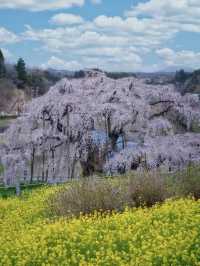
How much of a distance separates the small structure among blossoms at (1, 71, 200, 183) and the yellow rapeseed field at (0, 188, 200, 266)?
27.0 ft

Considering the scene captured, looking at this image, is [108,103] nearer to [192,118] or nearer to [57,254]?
[192,118]

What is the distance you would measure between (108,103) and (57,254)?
43.9 feet

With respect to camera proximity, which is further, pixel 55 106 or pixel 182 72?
pixel 182 72

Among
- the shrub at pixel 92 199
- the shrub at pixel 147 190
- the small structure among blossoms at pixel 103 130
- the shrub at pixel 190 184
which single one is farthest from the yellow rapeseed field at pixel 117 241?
the small structure among blossoms at pixel 103 130

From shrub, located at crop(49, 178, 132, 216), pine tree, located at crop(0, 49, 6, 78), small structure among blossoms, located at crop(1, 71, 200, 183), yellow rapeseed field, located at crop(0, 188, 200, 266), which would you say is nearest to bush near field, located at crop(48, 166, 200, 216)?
shrub, located at crop(49, 178, 132, 216)

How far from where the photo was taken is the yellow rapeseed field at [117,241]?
964 cm

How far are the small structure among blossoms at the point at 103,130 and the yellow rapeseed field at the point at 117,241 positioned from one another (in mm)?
8229

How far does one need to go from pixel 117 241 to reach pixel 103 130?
12964 mm

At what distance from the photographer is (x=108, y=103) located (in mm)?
23875

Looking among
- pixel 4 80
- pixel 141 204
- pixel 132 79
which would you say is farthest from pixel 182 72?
pixel 141 204

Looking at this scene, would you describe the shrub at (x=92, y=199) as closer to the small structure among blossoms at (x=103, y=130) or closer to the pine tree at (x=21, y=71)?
the small structure among blossoms at (x=103, y=130)

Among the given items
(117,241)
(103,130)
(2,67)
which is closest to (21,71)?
(2,67)

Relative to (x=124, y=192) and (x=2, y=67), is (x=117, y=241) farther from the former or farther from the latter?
(x=2, y=67)

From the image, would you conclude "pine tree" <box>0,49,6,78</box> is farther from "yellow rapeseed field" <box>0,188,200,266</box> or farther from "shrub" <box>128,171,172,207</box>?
"yellow rapeseed field" <box>0,188,200,266</box>
